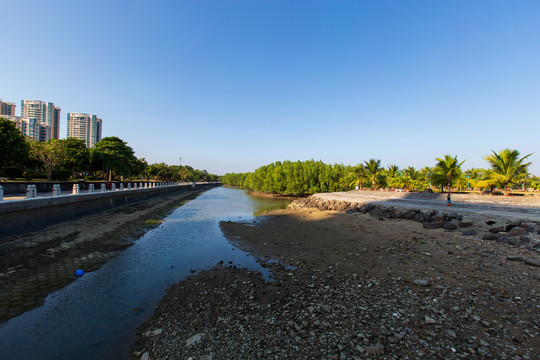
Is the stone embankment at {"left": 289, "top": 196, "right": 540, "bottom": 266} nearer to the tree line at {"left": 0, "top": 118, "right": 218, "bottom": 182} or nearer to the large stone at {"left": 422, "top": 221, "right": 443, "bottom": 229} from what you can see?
the large stone at {"left": 422, "top": 221, "right": 443, "bottom": 229}

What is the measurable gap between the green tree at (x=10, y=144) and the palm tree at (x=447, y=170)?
64459mm

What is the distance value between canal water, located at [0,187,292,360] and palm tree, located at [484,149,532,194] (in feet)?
117

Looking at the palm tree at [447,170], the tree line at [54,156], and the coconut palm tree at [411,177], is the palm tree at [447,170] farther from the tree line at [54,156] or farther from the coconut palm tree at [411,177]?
the tree line at [54,156]

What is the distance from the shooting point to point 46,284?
27.5ft

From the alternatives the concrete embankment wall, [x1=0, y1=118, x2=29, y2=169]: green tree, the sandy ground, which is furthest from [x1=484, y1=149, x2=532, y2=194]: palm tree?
[x1=0, y1=118, x2=29, y2=169]: green tree

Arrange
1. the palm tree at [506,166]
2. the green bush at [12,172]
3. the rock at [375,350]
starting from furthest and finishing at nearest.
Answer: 1. the green bush at [12,172]
2. the palm tree at [506,166]
3. the rock at [375,350]

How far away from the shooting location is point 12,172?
43062mm

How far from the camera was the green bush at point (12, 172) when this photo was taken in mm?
42247

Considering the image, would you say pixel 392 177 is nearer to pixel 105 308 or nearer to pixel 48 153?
pixel 105 308

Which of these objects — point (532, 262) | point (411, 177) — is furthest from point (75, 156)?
point (411, 177)

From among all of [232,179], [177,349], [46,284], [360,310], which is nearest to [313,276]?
[360,310]

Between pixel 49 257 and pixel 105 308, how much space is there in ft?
23.1

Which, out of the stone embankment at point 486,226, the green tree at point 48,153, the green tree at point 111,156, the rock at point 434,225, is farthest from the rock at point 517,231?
the green tree at point 111,156

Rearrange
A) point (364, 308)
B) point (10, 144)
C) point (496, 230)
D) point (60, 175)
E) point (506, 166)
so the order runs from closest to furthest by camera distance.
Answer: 1. point (364, 308)
2. point (496, 230)
3. point (506, 166)
4. point (10, 144)
5. point (60, 175)
